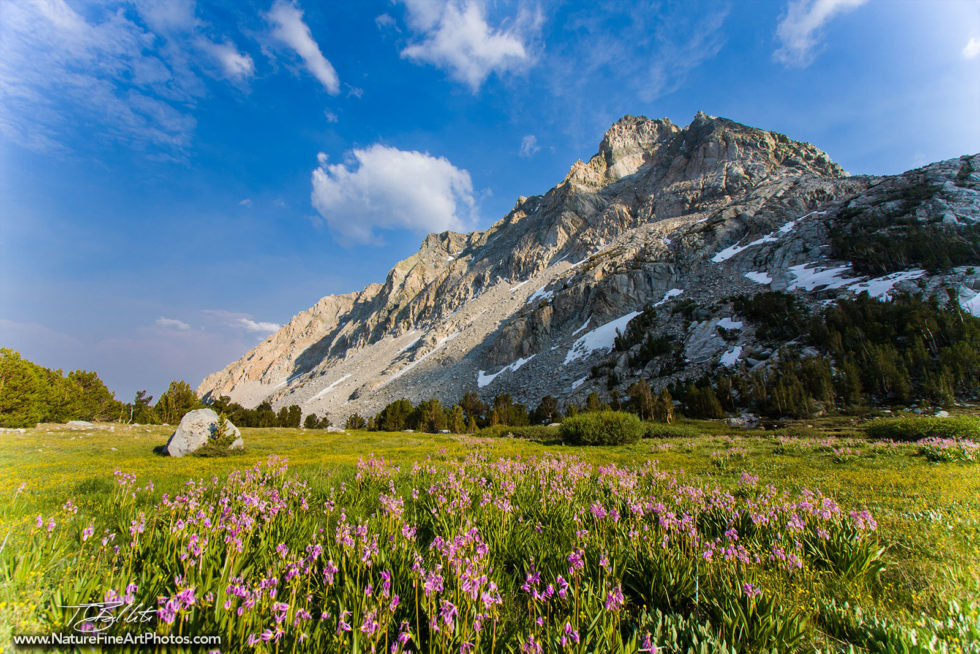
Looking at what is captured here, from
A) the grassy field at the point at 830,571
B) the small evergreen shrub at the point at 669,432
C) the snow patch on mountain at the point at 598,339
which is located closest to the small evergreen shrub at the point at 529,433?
the small evergreen shrub at the point at 669,432

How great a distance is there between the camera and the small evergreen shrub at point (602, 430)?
1906cm

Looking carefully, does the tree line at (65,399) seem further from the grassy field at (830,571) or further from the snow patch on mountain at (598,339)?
the snow patch on mountain at (598,339)

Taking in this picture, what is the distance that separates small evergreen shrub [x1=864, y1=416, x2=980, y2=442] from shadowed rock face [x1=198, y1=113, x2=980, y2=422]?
994 inches

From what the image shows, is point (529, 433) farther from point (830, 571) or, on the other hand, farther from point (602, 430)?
point (830, 571)

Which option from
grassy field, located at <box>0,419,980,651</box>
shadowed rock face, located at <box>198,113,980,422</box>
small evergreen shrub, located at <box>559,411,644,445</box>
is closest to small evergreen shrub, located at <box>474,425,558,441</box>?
small evergreen shrub, located at <box>559,411,644,445</box>

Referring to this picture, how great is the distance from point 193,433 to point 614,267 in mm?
71941

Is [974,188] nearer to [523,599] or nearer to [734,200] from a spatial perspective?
[734,200]

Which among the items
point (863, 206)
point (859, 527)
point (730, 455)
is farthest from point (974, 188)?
point (859, 527)

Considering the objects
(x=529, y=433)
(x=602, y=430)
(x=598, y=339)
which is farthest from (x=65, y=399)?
(x=598, y=339)

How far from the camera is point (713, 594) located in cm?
293

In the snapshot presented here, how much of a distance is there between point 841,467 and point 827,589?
30.4ft

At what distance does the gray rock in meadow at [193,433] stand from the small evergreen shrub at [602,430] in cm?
1742
